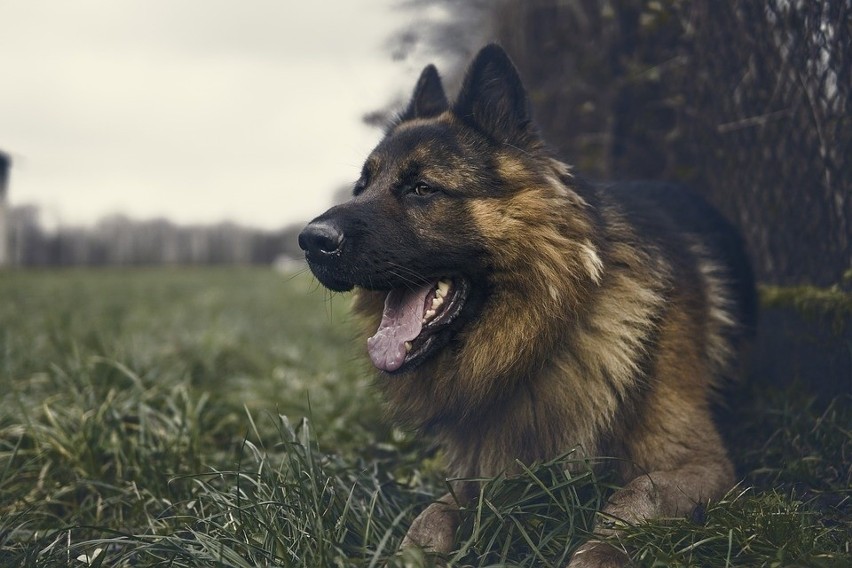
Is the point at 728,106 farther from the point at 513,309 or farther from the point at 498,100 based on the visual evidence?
the point at 513,309

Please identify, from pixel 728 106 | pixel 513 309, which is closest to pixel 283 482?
pixel 513 309

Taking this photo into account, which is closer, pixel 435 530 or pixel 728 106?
pixel 435 530

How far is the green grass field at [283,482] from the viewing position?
2.22m

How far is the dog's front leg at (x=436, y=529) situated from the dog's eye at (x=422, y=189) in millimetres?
1271

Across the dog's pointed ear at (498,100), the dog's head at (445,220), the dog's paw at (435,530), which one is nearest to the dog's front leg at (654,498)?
the dog's paw at (435,530)

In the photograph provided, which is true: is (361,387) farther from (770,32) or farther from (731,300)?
(770,32)

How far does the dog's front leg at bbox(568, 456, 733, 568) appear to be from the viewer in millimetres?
2219

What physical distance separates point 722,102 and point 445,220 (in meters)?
2.21

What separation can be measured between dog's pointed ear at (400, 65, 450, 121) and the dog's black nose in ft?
3.80

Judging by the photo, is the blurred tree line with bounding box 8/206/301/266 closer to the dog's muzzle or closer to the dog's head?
the dog's head

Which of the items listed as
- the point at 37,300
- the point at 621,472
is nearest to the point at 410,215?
the point at 621,472

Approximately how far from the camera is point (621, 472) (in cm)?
270

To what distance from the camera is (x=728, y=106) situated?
397 centimetres

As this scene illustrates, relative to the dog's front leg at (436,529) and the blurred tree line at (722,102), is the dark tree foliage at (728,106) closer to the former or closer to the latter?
the blurred tree line at (722,102)
